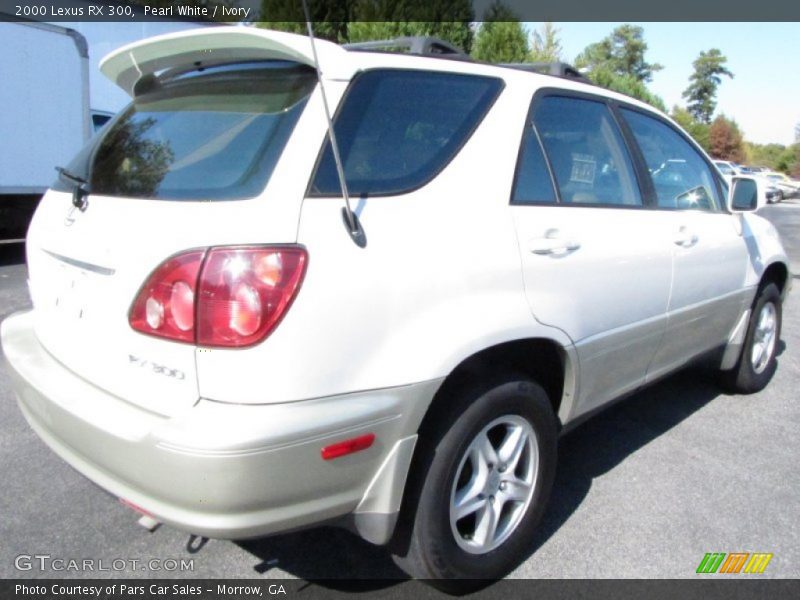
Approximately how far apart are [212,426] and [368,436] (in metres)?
0.45

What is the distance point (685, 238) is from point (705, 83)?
77265mm

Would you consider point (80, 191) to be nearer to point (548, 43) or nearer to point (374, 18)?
point (374, 18)

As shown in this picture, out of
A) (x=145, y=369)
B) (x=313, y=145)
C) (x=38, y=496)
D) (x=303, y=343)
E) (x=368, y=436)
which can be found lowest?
(x=38, y=496)

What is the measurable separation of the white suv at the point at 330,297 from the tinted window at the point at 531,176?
1 centimetres

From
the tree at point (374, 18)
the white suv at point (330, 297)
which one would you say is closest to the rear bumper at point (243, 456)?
the white suv at point (330, 297)

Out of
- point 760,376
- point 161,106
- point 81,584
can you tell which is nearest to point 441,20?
point 760,376

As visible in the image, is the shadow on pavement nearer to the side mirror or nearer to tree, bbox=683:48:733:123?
the side mirror

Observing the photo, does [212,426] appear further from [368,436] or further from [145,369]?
[368,436]

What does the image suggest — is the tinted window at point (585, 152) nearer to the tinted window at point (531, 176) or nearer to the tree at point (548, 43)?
the tinted window at point (531, 176)

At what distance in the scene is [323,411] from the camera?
6.29ft

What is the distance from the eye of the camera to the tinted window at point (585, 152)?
280 centimetres

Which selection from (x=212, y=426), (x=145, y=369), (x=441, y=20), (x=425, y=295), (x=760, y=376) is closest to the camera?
(x=212, y=426)

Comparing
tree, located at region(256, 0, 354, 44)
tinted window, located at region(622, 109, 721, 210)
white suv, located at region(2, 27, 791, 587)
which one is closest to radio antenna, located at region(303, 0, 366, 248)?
white suv, located at region(2, 27, 791, 587)

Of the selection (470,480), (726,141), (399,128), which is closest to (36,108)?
(399,128)
